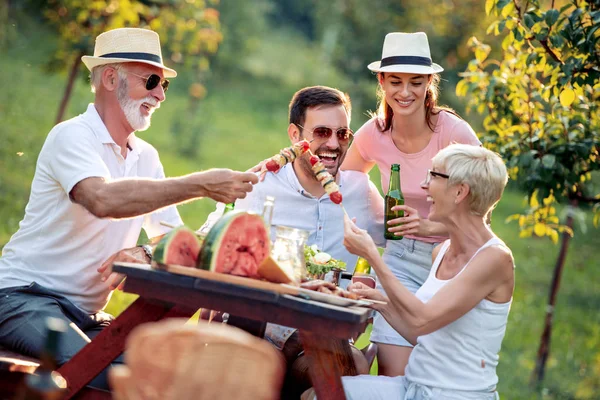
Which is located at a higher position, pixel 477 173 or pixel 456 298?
pixel 477 173

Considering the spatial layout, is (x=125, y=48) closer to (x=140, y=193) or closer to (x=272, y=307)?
(x=140, y=193)

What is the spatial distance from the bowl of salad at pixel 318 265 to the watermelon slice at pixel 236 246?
1.76 ft

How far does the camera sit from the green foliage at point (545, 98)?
19.1 feet

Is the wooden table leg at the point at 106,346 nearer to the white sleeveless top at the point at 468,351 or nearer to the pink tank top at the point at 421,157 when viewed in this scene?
the white sleeveless top at the point at 468,351

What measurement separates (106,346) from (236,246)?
2.94 feet

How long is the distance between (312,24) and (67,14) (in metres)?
31.3

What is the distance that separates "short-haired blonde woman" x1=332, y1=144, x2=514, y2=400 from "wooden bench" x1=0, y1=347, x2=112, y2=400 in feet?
4.25

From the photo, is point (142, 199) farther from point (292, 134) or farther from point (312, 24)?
point (312, 24)

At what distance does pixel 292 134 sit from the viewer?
5.97 meters

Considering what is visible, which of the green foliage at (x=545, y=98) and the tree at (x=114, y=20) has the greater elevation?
the tree at (x=114, y=20)

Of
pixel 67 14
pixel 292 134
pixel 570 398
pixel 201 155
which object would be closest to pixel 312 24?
pixel 201 155

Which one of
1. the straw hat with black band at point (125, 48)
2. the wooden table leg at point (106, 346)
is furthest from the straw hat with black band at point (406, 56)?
the wooden table leg at point (106, 346)

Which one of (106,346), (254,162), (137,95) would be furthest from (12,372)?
(254,162)

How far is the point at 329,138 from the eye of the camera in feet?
18.8
